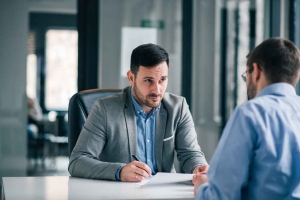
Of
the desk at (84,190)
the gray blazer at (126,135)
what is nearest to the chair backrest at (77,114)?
the gray blazer at (126,135)

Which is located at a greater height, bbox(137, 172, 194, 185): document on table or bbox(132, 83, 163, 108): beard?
bbox(132, 83, 163, 108): beard

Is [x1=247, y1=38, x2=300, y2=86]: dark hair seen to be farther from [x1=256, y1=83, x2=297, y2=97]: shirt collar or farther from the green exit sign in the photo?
the green exit sign

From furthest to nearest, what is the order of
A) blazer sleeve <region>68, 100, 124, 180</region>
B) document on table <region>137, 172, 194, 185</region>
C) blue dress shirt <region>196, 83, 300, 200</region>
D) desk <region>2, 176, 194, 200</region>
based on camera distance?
1. blazer sleeve <region>68, 100, 124, 180</region>
2. document on table <region>137, 172, 194, 185</region>
3. desk <region>2, 176, 194, 200</region>
4. blue dress shirt <region>196, 83, 300, 200</region>

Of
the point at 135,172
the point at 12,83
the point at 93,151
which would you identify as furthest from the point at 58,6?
the point at 135,172

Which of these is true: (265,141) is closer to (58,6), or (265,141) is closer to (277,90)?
(277,90)

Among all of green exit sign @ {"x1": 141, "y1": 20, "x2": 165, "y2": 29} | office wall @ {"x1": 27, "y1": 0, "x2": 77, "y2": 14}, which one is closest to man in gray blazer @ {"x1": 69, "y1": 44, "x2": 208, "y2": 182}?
green exit sign @ {"x1": 141, "y1": 20, "x2": 165, "y2": 29}

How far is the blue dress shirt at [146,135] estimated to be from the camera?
2457mm

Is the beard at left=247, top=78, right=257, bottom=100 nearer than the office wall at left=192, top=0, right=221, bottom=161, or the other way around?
the beard at left=247, top=78, right=257, bottom=100

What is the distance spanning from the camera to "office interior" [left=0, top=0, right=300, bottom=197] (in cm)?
439

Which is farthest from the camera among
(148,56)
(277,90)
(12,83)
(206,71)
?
(206,71)

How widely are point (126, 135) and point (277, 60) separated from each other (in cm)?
105

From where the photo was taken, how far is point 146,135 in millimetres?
2459

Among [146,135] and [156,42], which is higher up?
[156,42]

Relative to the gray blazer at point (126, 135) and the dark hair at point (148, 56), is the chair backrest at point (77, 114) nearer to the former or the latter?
the gray blazer at point (126, 135)
